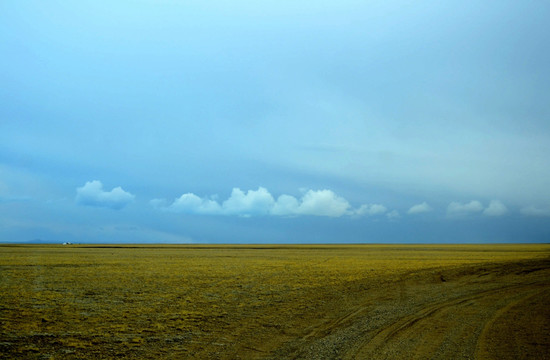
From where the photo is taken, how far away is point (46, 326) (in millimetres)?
12969

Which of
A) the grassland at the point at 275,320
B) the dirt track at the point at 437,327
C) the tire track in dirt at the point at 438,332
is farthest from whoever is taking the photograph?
the grassland at the point at 275,320

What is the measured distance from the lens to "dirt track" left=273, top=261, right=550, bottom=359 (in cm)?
973

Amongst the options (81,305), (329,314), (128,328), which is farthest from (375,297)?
(81,305)

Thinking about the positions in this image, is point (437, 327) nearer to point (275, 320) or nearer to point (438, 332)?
point (438, 332)

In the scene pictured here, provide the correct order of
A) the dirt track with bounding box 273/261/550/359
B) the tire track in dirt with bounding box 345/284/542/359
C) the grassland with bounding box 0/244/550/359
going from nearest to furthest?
1. the tire track in dirt with bounding box 345/284/542/359
2. the dirt track with bounding box 273/261/550/359
3. the grassland with bounding box 0/244/550/359

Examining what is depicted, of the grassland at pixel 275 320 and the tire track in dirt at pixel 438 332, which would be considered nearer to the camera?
the tire track in dirt at pixel 438 332

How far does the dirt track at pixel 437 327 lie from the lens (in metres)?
9.73

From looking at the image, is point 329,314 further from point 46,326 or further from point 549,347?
point 46,326

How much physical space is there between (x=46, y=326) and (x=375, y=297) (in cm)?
1229

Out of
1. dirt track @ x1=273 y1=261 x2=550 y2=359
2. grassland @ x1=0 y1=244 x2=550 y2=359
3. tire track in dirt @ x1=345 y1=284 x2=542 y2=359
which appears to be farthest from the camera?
grassland @ x1=0 y1=244 x2=550 y2=359

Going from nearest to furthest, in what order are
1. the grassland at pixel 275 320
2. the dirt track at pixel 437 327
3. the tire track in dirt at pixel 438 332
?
the tire track in dirt at pixel 438 332
the dirt track at pixel 437 327
the grassland at pixel 275 320

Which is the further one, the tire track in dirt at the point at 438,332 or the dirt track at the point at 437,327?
the dirt track at the point at 437,327

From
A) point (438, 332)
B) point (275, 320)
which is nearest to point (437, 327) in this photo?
point (438, 332)

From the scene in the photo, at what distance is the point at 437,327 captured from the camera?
12305 mm
